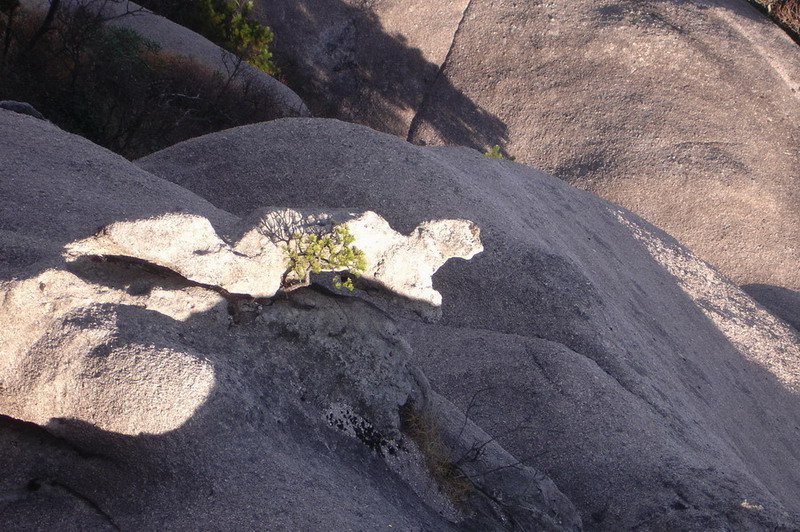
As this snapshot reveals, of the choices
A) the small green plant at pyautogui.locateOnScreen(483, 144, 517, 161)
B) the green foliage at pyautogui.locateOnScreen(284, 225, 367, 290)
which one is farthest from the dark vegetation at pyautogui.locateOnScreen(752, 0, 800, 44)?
the green foliage at pyautogui.locateOnScreen(284, 225, 367, 290)

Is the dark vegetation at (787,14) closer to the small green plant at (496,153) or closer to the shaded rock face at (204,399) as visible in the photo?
the small green plant at (496,153)

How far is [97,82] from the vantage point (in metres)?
9.61

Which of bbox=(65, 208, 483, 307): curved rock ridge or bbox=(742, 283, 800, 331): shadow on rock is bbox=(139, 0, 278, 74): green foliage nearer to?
bbox=(742, 283, 800, 331): shadow on rock

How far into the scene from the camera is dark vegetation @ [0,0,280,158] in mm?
8922

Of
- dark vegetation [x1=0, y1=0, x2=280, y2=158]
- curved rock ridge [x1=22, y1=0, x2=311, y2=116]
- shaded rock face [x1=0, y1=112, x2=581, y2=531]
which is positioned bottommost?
dark vegetation [x1=0, y1=0, x2=280, y2=158]

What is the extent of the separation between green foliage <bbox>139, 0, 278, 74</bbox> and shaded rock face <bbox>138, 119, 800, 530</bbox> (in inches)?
245

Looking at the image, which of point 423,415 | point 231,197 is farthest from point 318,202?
point 423,415

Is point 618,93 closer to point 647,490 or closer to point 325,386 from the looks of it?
point 647,490

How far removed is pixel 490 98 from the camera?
48.6ft

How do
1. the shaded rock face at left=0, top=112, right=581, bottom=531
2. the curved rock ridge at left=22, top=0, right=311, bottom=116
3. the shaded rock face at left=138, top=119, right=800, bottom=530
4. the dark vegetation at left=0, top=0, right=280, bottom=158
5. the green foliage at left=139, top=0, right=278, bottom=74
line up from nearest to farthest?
1. the shaded rock face at left=0, top=112, right=581, bottom=531
2. the shaded rock face at left=138, top=119, right=800, bottom=530
3. the dark vegetation at left=0, top=0, right=280, bottom=158
4. the curved rock ridge at left=22, top=0, right=311, bottom=116
5. the green foliage at left=139, top=0, right=278, bottom=74

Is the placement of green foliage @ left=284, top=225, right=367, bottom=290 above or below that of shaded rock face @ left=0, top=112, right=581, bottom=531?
above

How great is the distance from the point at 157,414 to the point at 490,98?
12752 mm

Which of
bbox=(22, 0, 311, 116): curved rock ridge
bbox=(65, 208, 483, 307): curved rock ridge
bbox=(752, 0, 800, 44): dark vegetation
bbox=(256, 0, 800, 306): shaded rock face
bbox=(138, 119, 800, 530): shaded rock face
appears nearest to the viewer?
bbox=(65, 208, 483, 307): curved rock ridge

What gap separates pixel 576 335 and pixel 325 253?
3.44 metres
